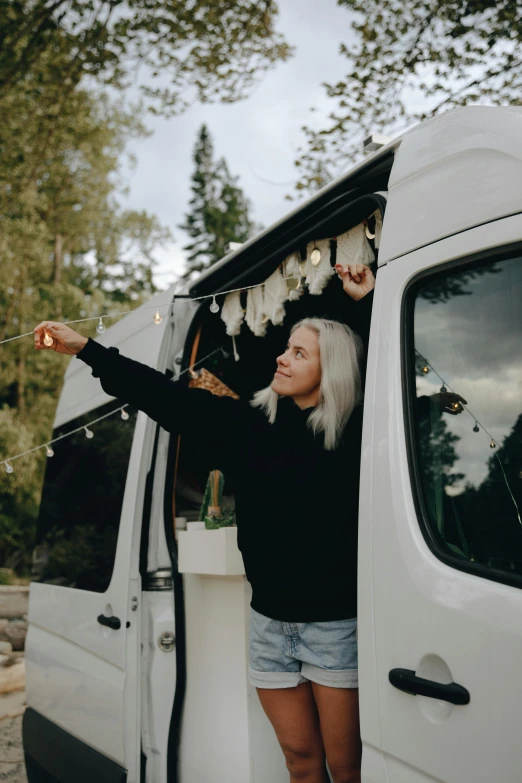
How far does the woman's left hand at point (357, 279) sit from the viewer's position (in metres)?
2.22

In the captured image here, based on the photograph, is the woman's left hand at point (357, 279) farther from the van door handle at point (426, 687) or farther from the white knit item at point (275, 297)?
the van door handle at point (426, 687)

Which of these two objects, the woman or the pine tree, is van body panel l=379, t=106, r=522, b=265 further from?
the pine tree

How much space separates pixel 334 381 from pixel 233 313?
101cm

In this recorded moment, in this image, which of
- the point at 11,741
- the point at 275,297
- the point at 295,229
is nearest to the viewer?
the point at 295,229

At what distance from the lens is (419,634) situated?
155cm

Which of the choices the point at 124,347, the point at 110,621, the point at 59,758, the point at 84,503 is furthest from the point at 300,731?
the point at 124,347

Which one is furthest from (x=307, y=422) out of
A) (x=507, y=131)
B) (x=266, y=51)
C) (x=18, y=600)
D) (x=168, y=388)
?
(x=18, y=600)

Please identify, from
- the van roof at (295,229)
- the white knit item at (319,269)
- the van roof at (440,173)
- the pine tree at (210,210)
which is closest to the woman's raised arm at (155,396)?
the white knit item at (319,269)

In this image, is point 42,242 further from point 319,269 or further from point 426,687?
point 426,687

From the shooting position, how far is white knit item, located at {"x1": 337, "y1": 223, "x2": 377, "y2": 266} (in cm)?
232

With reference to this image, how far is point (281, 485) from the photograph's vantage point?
6.97 feet

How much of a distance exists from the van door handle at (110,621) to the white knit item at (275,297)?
1.42 metres

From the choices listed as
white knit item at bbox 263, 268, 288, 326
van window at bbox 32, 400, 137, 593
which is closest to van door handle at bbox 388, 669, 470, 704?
white knit item at bbox 263, 268, 288, 326

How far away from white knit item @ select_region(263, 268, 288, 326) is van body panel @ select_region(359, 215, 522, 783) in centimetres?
96
